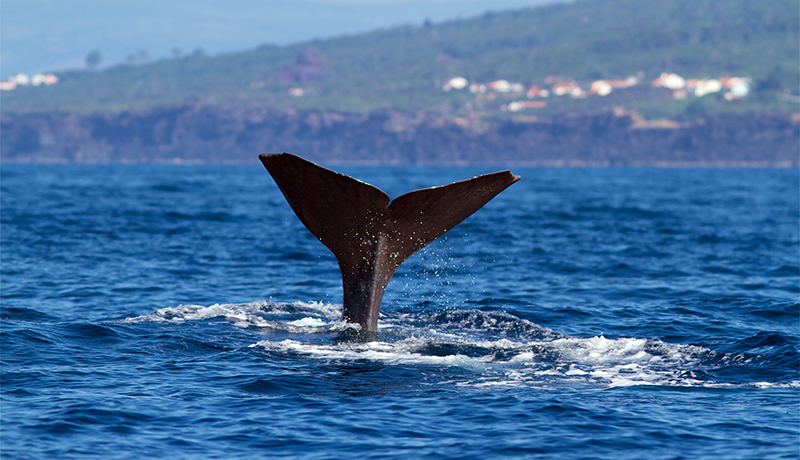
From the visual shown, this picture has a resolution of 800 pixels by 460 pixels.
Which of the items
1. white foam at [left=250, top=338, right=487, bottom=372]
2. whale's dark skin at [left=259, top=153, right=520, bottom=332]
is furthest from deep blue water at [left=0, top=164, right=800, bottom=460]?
whale's dark skin at [left=259, top=153, right=520, bottom=332]

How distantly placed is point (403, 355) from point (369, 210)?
2.11 meters

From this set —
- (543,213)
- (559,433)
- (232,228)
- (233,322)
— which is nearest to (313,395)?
(559,433)

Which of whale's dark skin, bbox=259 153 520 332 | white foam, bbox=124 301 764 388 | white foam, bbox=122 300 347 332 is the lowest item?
white foam, bbox=124 301 764 388

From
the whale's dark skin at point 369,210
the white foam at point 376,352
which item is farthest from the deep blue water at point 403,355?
the whale's dark skin at point 369,210

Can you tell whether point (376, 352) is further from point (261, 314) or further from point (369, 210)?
point (261, 314)

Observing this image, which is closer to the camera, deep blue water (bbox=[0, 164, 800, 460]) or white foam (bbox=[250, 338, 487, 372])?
deep blue water (bbox=[0, 164, 800, 460])

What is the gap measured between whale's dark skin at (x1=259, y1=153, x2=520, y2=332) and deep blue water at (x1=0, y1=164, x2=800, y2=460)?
1345 millimetres

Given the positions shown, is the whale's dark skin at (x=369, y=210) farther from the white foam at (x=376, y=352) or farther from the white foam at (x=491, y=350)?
the white foam at (x=491, y=350)

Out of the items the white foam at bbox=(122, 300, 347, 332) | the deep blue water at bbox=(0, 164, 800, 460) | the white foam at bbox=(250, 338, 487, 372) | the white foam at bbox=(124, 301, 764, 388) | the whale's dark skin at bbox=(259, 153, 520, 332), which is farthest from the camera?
the white foam at bbox=(122, 300, 347, 332)

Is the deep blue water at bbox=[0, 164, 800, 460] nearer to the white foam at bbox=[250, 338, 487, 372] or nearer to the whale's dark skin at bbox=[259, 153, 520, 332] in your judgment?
the white foam at bbox=[250, 338, 487, 372]

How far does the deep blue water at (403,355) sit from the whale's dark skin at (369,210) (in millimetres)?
1345

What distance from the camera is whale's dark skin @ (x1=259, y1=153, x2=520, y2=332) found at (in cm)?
977

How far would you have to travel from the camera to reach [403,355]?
1111 centimetres

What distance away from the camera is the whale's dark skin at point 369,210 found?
32.1 feet
